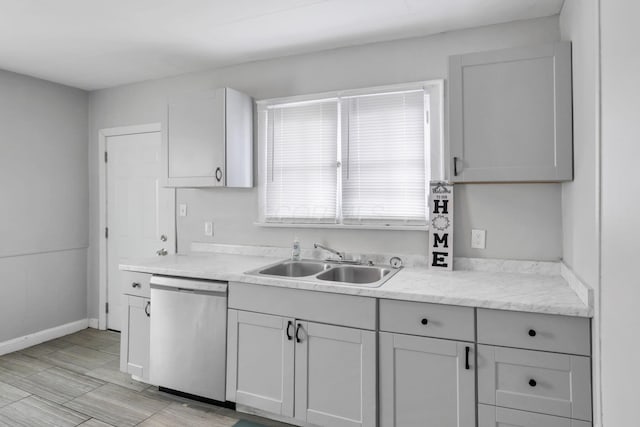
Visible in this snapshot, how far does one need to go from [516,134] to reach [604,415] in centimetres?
132

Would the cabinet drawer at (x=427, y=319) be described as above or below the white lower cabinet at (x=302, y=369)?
above

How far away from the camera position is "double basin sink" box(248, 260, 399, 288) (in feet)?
8.26

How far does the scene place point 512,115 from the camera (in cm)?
201

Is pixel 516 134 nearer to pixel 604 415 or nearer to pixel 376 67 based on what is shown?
pixel 376 67

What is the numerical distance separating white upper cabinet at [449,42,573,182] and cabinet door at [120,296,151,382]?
7.58ft

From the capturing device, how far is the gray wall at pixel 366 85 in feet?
7.66

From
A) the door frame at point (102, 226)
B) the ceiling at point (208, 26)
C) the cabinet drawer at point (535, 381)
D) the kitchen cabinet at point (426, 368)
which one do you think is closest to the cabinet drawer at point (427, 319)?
the kitchen cabinet at point (426, 368)

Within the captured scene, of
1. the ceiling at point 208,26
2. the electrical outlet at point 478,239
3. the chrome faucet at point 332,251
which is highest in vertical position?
the ceiling at point 208,26

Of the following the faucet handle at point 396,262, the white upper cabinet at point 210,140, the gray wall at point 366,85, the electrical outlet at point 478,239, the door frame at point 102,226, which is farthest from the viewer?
the door frame at point 102,226

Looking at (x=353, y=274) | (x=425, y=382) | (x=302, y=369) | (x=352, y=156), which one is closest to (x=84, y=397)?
(x=302, y=369)

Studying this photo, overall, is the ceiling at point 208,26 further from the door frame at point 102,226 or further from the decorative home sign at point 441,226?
the decorative home sign at point 441,226

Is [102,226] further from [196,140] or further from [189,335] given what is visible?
[189,335]

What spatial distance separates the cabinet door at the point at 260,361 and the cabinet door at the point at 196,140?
1.09 m

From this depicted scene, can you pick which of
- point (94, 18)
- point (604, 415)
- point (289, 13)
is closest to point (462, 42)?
point (289, 13)
